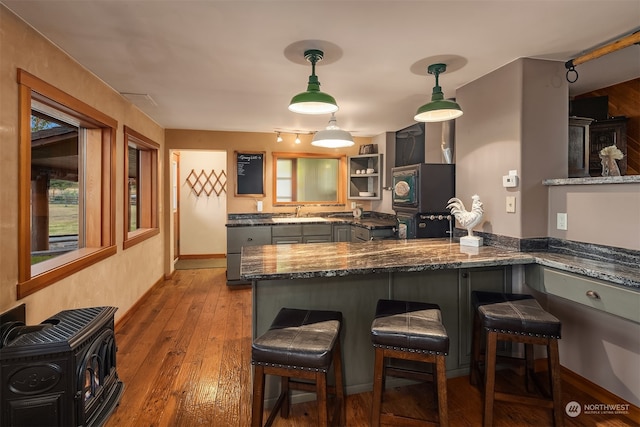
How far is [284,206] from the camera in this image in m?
5.41

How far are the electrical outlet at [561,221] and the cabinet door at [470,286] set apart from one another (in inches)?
17.5

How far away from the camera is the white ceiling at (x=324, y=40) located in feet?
5.80

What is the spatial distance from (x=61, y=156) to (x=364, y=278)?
247 cm

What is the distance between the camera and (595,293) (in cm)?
178

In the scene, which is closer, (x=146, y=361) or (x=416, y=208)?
(x=146, y=361)

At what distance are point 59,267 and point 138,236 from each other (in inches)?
64.0

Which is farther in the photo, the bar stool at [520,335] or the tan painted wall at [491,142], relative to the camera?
the tan painted wall at [491,142]

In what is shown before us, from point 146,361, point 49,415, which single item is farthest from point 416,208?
point 49,415

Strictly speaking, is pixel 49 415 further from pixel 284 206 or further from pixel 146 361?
pixel 284 206

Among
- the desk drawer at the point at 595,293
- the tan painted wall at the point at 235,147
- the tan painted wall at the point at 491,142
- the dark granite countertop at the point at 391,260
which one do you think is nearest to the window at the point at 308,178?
the tan painted wall at the point at 235,147

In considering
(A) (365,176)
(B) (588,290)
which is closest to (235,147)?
(A) (365,176)

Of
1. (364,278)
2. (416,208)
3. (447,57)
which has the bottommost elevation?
(364,278)

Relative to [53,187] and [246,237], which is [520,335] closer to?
[53,187]

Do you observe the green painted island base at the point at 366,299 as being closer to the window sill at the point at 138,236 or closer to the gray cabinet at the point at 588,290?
the gray cabinet at the point at 588,290
